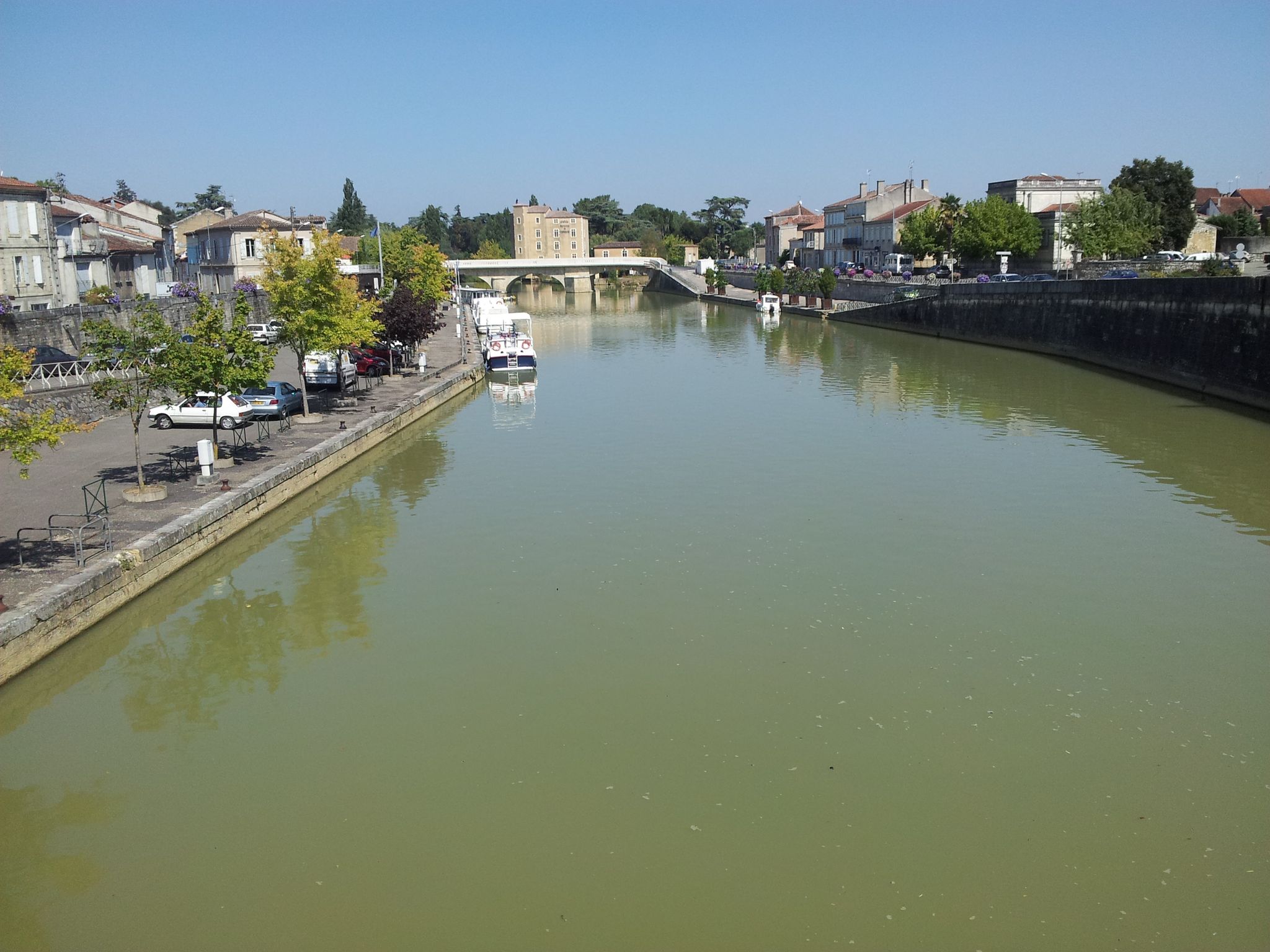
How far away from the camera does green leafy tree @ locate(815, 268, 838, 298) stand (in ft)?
240

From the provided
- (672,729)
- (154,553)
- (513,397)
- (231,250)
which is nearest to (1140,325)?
(513,397)

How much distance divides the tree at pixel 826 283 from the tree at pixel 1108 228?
15.8m

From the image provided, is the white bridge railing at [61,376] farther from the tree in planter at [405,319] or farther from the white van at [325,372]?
the tree in planter at [405,319]

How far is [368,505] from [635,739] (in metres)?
11.5

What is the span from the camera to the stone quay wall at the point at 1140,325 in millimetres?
31016

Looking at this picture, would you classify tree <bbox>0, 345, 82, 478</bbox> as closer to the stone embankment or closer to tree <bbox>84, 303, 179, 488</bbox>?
the stone embankment

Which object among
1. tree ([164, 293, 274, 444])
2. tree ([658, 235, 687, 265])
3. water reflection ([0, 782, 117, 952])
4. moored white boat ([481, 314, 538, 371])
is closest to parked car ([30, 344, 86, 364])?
tree ([164, 293, 274, 444])

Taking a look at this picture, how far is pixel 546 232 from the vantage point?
15000 cm

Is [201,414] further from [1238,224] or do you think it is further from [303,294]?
[1238,224]

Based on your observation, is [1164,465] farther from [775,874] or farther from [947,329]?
[947,329]

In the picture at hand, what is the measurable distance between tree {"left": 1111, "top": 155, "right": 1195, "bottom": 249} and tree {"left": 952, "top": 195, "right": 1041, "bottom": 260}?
8042 millimetres

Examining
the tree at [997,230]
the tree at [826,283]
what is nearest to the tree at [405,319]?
the tree at [826,283]

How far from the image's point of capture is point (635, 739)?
10727 millimetres

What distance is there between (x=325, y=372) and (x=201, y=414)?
294 inches
